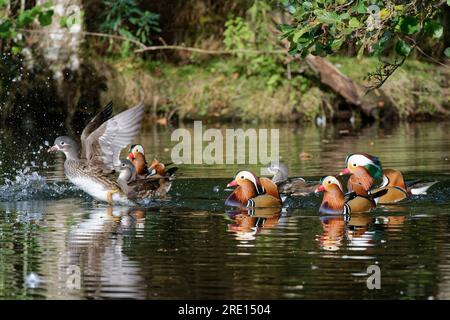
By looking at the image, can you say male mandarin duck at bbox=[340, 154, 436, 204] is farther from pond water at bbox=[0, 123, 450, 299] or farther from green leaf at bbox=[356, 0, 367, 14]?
green leaf at bbox=[356, 0, 367, 14]

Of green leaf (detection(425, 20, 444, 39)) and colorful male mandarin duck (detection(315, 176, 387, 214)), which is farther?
colorful male mandarin duck (detection(315, 176, 387, 214))

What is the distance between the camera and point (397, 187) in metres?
12.8

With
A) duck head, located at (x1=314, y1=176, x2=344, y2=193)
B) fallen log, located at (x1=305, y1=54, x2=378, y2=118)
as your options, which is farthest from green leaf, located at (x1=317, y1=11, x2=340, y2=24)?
fallen log, located at (x1=305, y1=54, x2=378, y2=118)

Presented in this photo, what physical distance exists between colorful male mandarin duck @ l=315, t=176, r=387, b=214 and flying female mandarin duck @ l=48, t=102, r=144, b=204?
2269 mm

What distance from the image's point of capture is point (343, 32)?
1036cm

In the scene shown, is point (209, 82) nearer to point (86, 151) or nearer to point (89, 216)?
point (86, 151)

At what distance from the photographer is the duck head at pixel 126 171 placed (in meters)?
13.1

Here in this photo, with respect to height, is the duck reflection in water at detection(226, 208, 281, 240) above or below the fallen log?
below

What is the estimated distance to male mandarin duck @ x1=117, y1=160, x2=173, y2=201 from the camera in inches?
510

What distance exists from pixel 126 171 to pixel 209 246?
358cm

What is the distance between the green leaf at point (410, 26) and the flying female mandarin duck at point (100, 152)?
3.93 metres

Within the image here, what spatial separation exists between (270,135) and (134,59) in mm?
5375

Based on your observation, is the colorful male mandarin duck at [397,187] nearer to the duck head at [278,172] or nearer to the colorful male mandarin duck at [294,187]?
the colorful male mandarin duck at [294,187]
